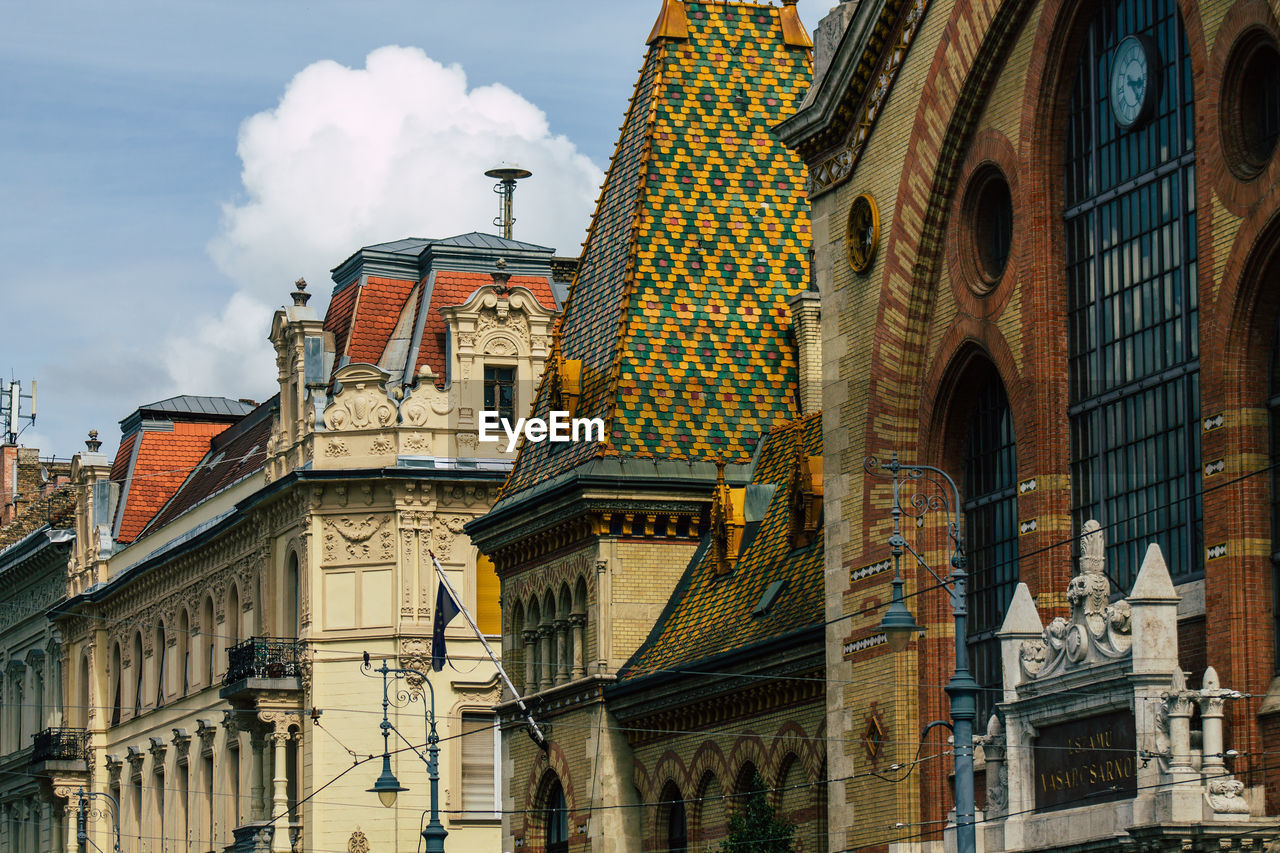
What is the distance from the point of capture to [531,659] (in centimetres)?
5597

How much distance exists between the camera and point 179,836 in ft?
256

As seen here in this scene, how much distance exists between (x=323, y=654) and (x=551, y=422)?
54.3 feet

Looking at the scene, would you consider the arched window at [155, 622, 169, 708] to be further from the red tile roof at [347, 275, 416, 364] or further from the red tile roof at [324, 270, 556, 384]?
the red tile roof at [347, 275, 416, 364]

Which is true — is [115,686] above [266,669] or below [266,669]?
above

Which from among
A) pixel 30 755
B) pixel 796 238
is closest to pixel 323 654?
pixel 796 238

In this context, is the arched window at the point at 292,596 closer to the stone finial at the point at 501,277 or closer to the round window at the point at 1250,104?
the stone finial at the point at 501,277

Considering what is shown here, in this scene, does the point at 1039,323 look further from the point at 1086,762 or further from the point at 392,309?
the point at 392,309

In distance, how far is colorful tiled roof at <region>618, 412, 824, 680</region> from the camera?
45.9 metres

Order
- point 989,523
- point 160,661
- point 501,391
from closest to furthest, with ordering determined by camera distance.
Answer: point 989,523
point 501,391
point 160,661

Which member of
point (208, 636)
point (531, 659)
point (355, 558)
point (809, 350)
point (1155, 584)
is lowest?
point (1155, 584)

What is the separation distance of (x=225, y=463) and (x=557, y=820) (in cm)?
2968

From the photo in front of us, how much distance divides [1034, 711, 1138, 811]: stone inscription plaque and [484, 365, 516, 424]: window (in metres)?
36.0

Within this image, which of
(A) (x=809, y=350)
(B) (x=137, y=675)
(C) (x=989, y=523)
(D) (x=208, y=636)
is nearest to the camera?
(C) (x=989, y=523)

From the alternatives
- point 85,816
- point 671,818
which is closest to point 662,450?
point 671,818
